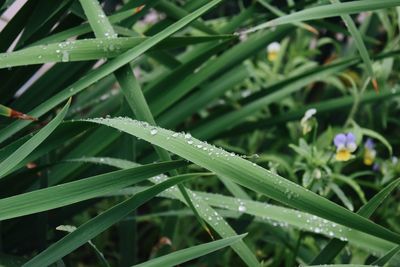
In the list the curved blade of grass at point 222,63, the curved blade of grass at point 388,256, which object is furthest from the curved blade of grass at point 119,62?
the curved blade of grass at point 388,256

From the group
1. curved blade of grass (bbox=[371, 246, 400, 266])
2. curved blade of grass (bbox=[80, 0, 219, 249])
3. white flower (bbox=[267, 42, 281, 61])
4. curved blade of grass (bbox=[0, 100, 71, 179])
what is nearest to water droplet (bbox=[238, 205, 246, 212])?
curved blade of grass (bbox=[80, 0, 219, 249])

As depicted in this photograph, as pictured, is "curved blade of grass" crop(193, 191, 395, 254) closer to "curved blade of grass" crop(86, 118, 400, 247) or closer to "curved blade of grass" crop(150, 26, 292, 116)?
"curved blade of grass" crop(86, 118, 400, 247)

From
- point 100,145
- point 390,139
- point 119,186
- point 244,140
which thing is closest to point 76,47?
point 119,186

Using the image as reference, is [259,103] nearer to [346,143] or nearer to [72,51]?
[346,143]

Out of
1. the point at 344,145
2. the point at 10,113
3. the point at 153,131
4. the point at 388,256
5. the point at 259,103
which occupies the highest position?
the point at 10,113

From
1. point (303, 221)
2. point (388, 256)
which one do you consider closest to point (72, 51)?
point (303, 221)

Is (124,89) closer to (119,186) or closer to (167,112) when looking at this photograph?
(119,186)

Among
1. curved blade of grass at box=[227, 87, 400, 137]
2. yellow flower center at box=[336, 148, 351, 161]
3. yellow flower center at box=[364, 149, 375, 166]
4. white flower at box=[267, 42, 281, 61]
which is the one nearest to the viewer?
yellow flower center at box=[336, 148, 351, 161]
